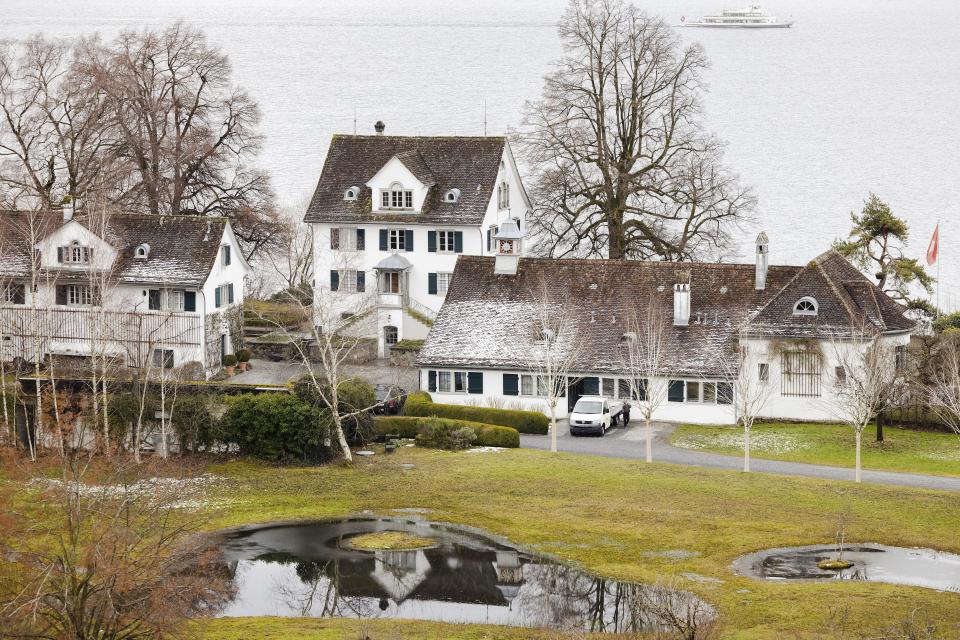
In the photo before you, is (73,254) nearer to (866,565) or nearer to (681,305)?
(681,305)

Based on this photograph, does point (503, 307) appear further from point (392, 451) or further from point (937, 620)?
point (937, 620)

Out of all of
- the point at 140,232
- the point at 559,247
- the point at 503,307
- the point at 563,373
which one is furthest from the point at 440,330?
the point at 559,247

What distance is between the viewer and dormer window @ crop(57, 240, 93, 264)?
6906 cm

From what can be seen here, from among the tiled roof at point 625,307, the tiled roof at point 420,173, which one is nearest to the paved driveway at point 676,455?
the tiled roof at point 625,307

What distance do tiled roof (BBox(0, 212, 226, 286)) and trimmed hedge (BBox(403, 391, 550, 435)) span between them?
12942 mm

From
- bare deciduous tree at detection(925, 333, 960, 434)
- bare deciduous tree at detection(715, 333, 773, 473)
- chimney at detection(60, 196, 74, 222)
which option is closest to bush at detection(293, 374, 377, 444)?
bare deciduous tree at detection(715, 333, 773, 473)

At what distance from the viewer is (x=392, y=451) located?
57938 mm

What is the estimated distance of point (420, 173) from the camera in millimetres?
76562

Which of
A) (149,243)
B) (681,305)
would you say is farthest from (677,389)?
(149,243)

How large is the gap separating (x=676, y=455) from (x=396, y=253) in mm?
23467

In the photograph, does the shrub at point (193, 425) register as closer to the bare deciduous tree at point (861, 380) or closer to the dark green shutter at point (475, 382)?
the dark green shutter at point (475, 382)

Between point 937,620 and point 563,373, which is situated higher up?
point 563,373

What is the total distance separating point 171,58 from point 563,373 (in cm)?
3545

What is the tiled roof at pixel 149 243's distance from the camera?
68.6 m
